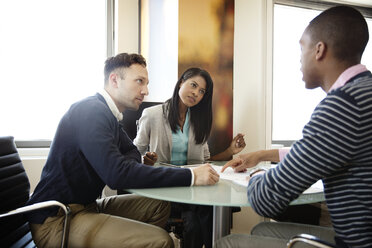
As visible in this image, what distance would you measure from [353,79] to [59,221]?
4.09 feet

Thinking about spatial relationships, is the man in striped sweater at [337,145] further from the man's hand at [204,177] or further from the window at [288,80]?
the window at [288,80]

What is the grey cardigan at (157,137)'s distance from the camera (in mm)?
2307

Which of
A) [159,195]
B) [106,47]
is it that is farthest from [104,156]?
[106,47]

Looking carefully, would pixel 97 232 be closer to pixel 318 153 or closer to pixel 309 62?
pixel 318 153

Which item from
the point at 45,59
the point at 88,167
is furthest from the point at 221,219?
the point at 45,59

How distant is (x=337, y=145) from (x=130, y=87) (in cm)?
112

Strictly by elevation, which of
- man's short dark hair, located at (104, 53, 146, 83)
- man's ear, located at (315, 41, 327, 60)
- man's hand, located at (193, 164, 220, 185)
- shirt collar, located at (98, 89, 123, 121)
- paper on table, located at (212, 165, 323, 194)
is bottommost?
paper on table, located at (212, 165, 323, 194)

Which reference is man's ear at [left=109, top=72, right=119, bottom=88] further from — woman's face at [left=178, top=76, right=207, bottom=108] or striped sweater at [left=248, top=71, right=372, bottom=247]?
striped sweater at [left=248, top=71, right=372, bottom=247]

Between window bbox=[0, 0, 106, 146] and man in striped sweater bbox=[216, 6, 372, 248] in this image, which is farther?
window bbox=[0, 0, 106, 146]

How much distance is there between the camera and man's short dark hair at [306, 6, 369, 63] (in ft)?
2.98

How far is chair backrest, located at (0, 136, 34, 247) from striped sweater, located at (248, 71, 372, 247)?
1.22m

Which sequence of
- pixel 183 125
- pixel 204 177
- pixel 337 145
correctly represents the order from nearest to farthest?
pixel 337 145
pixel 204 177
pixel 183 125

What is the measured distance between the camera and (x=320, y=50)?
941 millimetres

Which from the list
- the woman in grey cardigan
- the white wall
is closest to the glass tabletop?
the woman in grey cardigan
